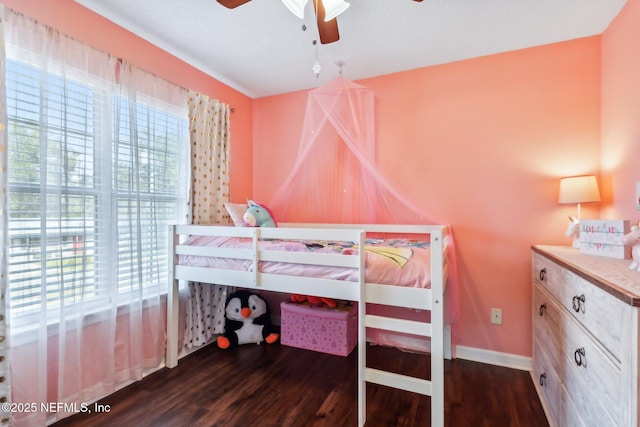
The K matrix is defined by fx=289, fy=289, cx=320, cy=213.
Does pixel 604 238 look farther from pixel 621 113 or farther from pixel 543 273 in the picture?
pixel 621 113

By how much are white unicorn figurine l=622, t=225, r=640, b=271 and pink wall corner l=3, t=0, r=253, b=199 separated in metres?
2.85

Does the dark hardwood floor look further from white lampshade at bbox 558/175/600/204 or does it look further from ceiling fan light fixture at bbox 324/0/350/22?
ceiling fan light fixture at bbox 324/0/350/22

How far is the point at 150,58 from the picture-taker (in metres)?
2.13

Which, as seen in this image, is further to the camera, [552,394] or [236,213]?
[236,213]

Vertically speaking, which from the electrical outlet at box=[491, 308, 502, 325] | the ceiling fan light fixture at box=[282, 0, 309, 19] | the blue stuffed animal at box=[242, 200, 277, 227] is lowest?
the electrical outlet at box=[491, 308, 502, 325]

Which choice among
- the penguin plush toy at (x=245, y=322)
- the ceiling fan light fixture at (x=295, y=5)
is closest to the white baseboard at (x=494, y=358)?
the penguin plush toy at (x=245, y=322)

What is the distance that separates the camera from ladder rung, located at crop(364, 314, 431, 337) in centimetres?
151

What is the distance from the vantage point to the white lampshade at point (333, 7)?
1.39 meters

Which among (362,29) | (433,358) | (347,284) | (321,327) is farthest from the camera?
(321,327)

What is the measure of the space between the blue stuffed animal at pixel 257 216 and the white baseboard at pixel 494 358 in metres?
1.87

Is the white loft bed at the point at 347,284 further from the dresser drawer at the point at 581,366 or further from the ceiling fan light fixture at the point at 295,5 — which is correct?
the ceiling fan light fixture at the point at 295,5

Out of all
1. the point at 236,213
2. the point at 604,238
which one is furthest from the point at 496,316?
the point at 236,213

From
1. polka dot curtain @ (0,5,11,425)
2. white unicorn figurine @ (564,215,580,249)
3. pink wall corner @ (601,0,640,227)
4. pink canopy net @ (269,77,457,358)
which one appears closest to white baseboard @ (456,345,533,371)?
pink canopy net @ (269,77,457,358)

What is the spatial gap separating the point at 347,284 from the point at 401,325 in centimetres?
36
